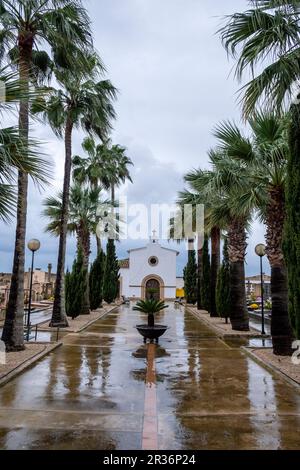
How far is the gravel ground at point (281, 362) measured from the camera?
791cm

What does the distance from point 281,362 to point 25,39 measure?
1009 centimetres

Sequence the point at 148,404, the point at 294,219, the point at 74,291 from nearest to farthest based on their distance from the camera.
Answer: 1. the point at 148,404
2. the point at 294,219
3. the point at 74,291

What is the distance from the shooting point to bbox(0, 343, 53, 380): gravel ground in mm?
7925

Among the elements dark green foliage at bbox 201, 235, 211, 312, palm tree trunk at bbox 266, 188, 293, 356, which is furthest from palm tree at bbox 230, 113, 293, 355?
dark green foliage at bbox 201, 235, 211, 312

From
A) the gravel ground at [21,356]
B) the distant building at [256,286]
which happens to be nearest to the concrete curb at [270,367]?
the gravel ground at [21,356]

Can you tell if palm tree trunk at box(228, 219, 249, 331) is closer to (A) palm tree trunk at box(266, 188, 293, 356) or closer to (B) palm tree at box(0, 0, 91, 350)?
(A) palm tree trunk at box(266, 188, 293, 356)

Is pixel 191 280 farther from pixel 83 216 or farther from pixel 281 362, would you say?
pixel 281 362

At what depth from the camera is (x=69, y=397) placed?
6.25 m

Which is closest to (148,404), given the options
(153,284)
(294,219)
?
(294,219)

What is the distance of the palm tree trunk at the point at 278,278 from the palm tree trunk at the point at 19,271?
638 centimetres

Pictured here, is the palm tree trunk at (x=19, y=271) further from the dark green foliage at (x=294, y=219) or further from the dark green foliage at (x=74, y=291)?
the dark green foliage at (x=74, y=291)

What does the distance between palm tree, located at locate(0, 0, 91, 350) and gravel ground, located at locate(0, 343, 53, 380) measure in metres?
0.37

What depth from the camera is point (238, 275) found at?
15.3 metres
